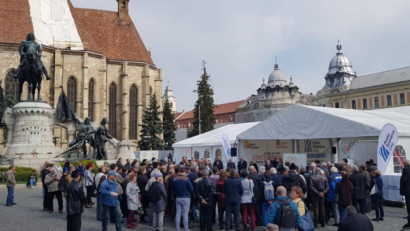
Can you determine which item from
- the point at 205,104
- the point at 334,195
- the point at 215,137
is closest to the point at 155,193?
the point at 334,195

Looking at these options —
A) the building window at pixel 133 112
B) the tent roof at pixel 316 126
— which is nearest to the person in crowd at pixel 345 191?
the tent roof at pixel 316 126

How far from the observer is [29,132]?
19719mm

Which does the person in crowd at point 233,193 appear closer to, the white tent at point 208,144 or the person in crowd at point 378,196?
the person in crowd at point 378,196

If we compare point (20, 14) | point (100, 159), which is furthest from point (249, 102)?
point (100, 159)

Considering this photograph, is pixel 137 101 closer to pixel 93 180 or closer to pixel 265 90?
pixel 93 180

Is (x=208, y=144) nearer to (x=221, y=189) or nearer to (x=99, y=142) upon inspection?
(x=99, y=142)

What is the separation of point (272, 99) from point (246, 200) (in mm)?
80508

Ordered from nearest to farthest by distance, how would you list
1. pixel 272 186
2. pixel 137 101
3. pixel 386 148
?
1. pixel 272 186
2. pixel 386 148
3. pixel 137 101

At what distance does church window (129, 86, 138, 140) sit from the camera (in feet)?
156

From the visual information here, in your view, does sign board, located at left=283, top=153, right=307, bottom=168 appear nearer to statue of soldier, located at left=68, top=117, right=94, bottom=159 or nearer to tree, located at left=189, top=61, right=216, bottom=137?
statue of soldier, located at left=68, top=117, right=94, bottom=159

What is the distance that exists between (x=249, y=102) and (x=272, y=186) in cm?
8452

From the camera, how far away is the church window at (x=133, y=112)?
156ft

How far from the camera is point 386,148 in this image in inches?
517

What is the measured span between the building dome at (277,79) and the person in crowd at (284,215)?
Answer: 86.9 meters
